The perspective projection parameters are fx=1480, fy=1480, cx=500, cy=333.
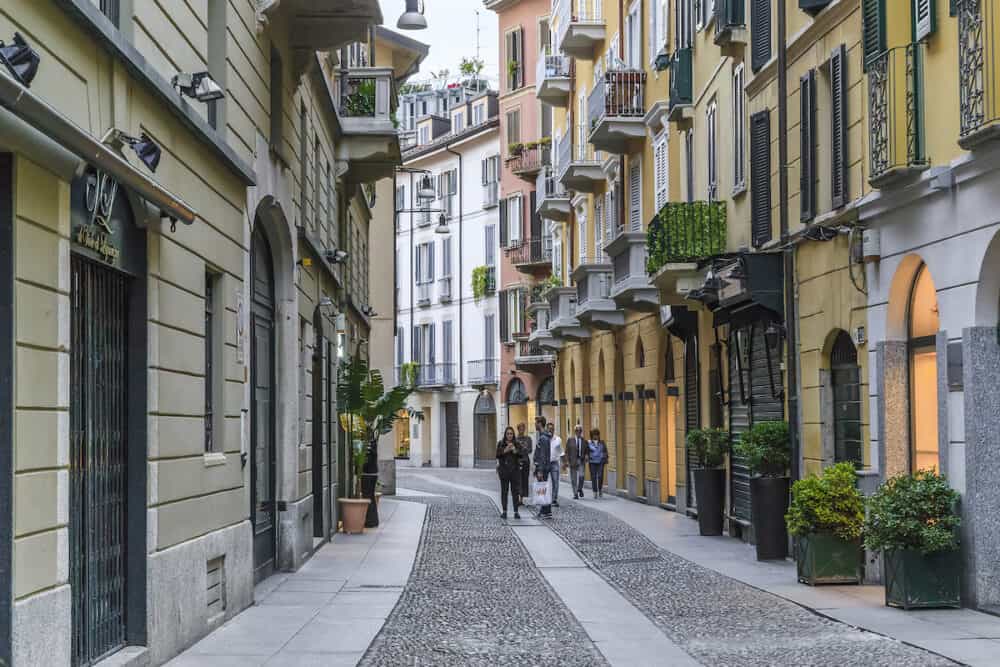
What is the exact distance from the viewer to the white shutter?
32.4 metres

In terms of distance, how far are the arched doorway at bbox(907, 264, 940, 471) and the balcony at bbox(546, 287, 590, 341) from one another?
1022 inches

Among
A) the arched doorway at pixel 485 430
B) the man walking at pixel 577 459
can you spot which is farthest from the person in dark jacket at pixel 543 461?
the arched doorway at pixel 485 430

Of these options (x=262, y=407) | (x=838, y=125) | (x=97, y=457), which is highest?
(x=838, y=125)

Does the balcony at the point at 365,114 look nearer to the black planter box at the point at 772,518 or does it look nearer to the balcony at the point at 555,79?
the black planter box at the point at 772,518

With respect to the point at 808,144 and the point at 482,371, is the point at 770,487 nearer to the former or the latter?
the point at 808,144

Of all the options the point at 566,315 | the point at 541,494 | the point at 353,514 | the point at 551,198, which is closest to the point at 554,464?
the point at 541,494

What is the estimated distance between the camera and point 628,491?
117 ft

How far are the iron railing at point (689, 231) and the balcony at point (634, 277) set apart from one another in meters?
3.87

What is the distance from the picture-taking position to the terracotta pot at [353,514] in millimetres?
24625

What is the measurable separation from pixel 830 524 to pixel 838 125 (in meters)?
4.80

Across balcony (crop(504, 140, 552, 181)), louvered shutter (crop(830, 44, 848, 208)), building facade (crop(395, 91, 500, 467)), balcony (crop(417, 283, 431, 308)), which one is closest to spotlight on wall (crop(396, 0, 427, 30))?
louvered shutter (crop(830, 44, 848, 208))

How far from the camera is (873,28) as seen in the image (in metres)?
15.4

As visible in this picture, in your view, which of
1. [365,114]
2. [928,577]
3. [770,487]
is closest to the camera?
[928,577]

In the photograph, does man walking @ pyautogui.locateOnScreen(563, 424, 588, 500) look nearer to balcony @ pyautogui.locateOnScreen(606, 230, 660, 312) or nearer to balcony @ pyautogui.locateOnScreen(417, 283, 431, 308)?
balcony @ pyautogui.locateOnScreen(606, 230, 660, 312)
